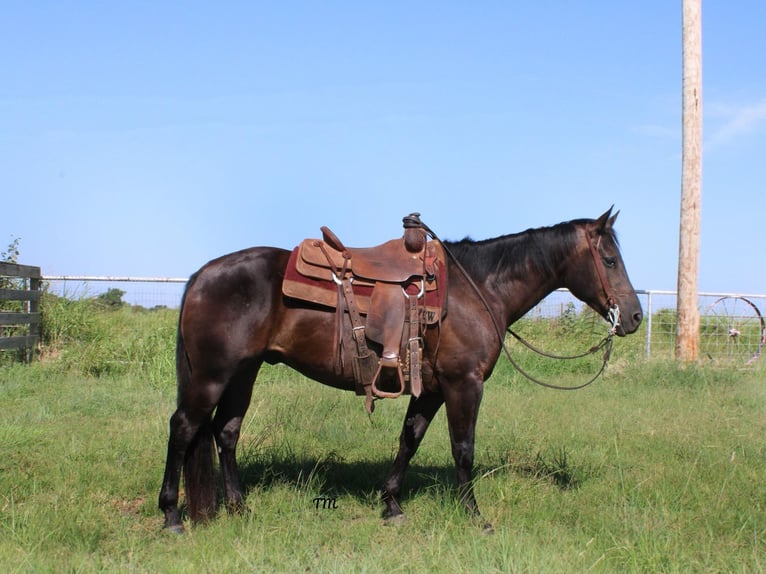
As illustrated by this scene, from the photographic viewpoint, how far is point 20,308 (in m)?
10.2

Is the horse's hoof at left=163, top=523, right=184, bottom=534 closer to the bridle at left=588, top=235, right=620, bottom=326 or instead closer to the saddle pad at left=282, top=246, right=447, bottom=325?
the saddle pad at left=282, top=246, right=447, bottom=325

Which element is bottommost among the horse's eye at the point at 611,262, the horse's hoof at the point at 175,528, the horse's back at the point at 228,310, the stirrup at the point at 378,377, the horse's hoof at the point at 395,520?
the horse's hoof at the point at 395,520

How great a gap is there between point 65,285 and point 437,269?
28.7 feet

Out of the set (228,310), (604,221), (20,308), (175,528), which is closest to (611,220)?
(604,221)

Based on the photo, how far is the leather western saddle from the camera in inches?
158

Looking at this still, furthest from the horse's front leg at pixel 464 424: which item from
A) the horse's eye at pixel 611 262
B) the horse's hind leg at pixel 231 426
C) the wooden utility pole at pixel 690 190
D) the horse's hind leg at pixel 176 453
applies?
the wooden utility pole at pixel 690 190

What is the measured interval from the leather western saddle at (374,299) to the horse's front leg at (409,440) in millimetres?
415

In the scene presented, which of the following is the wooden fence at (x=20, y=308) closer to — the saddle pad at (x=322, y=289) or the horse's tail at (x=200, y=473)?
the horse's tail at (x=200, y=473)

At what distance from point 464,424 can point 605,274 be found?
1482 mm

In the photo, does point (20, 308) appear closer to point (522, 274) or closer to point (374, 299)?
point (374, 299)

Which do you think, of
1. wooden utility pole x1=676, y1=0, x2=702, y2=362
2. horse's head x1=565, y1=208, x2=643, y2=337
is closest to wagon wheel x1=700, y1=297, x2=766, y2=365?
wooden utility pole x1=676, y1=0, x2=702, y2=362

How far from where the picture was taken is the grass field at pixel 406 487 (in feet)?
11.1

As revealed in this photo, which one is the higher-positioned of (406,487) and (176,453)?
(176,453)

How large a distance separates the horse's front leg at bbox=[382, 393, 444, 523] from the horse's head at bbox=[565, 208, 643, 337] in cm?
134
